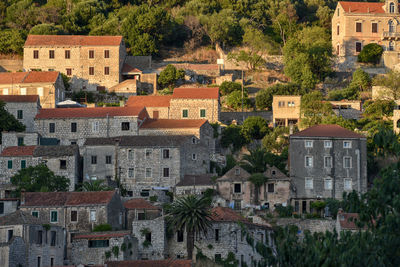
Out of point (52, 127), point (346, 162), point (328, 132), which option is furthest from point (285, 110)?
point (52, 127)

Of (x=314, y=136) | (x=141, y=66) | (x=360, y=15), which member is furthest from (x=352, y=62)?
(x=314, y=136)

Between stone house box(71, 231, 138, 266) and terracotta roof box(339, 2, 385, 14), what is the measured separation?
56671mm

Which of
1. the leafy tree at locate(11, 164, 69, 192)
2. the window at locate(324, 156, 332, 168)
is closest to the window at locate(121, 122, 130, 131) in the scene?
the leafy tree at locate(11, 164, 69, 192)

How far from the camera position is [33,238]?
56.6m

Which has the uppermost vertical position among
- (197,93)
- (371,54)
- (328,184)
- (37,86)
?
(371,54)

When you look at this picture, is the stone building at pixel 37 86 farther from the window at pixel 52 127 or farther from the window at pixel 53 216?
the window at pixel 53 216

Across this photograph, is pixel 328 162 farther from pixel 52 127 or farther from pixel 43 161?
pixel 52 127

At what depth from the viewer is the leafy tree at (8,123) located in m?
74.5

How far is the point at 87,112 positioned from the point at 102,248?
2074 centimetres

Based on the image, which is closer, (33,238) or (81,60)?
(33,238)

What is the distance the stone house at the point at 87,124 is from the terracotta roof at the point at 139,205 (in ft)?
36.2

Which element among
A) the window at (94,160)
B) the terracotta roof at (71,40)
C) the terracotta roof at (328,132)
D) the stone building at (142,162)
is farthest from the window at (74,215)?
the terracotta roof at (71,40)

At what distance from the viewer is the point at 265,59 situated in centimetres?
10269

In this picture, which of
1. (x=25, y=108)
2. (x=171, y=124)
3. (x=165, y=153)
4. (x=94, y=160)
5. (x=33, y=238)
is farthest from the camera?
(x=25, y=108)
